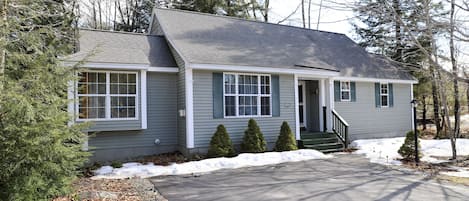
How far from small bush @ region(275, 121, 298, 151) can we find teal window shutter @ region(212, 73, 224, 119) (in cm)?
209

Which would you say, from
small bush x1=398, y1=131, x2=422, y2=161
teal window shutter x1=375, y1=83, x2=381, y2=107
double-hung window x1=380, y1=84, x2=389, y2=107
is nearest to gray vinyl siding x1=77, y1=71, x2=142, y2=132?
small bush x1=398, y1=131, x2=422, y2=161

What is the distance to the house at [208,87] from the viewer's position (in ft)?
30.2

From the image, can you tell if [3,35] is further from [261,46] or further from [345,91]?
[345,91]

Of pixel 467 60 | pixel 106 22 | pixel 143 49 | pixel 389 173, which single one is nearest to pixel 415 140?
pixel 389 173

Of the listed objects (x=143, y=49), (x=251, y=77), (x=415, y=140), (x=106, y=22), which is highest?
(x=106, y=22)

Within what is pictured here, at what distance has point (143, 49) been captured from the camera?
10617 mm

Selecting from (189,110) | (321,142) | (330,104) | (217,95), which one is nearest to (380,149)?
(321,142)

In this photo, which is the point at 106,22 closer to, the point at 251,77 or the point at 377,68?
the point at 251,77

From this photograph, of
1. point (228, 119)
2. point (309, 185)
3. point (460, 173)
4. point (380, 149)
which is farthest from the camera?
point (380, 149)

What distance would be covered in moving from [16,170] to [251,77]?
749cm

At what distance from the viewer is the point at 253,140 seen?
9.93 m

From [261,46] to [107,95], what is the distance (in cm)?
602

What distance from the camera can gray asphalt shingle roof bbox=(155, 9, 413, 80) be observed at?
10.7 meters

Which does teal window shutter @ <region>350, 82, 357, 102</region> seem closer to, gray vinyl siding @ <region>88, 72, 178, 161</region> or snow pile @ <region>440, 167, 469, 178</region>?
snow pile @ <region>440, 167, 469, 178</region>
